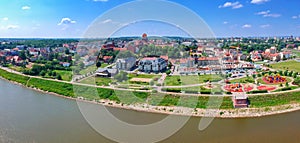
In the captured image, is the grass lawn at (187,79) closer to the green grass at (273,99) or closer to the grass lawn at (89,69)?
the green grass at (273,99)

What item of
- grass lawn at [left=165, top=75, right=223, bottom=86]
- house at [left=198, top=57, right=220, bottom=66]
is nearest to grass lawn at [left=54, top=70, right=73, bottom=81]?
grass lawn at [left=165, top=75, right=223, bottom=86]

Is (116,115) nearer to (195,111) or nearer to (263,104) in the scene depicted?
(195,111)

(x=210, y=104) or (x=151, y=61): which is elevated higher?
(x=151, y=61)

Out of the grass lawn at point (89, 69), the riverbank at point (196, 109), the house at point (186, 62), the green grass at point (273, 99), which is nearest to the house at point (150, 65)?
the house at point (186, 62)

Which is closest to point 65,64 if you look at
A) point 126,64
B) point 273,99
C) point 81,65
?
point 81,65

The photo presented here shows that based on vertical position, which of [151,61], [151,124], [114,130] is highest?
[151,61]

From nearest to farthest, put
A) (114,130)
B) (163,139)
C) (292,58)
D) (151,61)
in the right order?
(114,130), (163,139), (151,61), (292,58)

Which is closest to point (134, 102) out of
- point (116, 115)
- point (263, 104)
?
point (116, 115)
